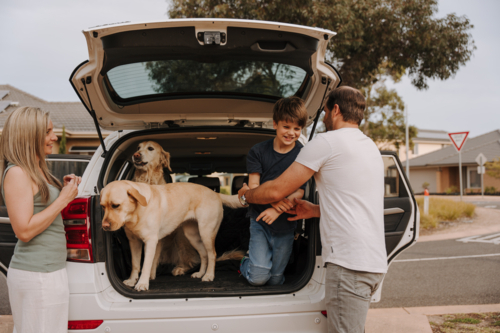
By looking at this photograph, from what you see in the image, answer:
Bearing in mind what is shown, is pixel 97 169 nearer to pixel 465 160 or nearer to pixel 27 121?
pixel 27 121

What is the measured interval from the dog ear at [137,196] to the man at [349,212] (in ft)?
→ 3.45

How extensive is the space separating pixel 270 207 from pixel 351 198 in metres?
0.78

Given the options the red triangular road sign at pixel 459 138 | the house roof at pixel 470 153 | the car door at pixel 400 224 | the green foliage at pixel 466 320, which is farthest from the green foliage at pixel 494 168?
the car door at pixel 400 224

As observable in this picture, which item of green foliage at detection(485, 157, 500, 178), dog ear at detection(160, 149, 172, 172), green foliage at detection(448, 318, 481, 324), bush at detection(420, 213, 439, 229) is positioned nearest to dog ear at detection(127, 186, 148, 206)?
dog ear at detection(160, 149, 172, 172)

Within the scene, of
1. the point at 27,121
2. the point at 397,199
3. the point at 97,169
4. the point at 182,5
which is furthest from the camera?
the point at 182,5

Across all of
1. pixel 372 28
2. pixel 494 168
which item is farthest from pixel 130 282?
pixel 494 168

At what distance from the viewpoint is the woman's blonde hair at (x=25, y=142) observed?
1866mm

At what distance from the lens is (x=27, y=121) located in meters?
1.90

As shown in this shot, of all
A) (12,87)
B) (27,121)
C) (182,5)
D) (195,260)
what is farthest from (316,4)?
(12,87)

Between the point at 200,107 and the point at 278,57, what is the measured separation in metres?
1.03

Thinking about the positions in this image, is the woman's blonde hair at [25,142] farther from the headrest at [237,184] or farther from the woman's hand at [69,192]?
the headrest at [237,184]

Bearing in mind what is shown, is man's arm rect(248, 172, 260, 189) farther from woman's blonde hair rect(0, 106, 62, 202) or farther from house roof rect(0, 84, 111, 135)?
house roof rect(0, 84, 111, 135)

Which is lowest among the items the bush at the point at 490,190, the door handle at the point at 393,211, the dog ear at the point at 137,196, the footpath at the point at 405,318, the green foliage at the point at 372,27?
the bush at the point at 490,190

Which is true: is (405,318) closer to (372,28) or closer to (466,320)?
(466,320)
